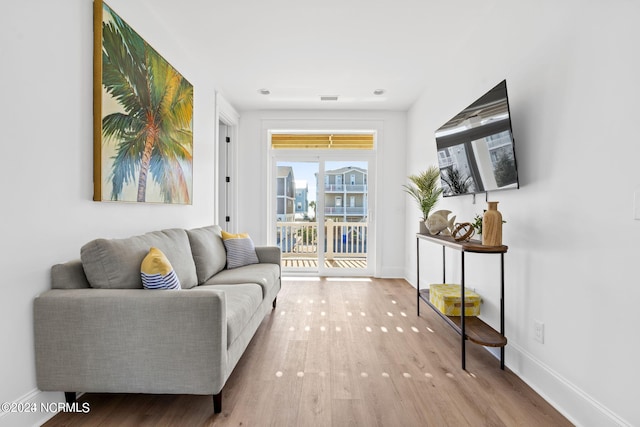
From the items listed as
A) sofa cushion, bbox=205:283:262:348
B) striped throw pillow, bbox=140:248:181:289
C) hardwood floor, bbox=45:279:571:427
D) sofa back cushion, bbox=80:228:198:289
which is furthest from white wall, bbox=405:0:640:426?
sofa back cushion, bbox=80:228:198:289

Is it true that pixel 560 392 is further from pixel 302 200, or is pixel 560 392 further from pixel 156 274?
pixel 302 200

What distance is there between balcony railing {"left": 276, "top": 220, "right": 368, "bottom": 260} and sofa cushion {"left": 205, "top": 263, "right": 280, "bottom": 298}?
5.84 ft

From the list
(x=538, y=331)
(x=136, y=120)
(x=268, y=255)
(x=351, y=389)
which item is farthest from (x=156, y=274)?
(x=538, y=331)

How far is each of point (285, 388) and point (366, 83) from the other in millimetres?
3316

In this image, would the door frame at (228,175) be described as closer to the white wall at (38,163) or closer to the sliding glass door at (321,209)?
the sliding glass door at (321,209)

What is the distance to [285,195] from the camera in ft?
16.2

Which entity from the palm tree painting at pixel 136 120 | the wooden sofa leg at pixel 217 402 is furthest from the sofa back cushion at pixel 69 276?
the wooden sofa leg at pixel 217 402

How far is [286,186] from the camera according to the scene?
193 inches

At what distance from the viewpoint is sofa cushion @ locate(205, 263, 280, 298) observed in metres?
2.50

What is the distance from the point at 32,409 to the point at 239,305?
3.43 feet

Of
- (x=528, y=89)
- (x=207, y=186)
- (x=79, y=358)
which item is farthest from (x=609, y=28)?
(x=207, y=186)

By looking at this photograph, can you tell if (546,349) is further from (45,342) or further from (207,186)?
(207,186)

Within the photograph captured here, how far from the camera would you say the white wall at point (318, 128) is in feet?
15.4

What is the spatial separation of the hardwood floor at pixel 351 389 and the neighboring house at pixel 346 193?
2.29m
